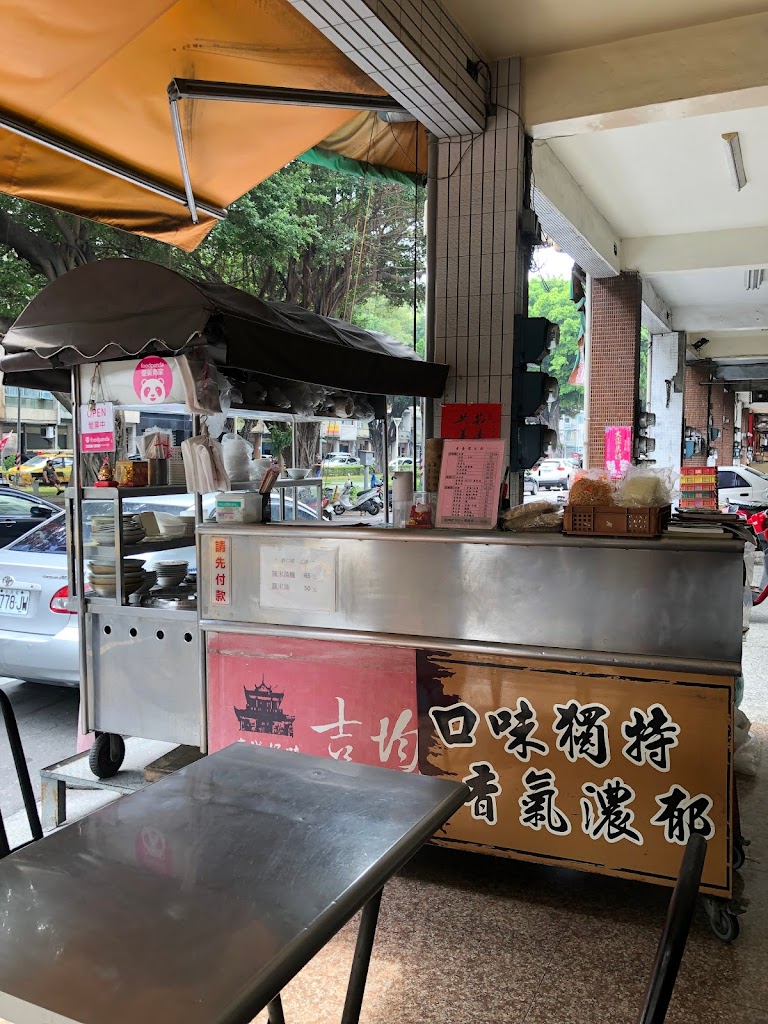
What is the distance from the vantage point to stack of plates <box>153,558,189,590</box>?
4.27m

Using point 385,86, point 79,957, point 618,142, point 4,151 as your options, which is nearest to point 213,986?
point 79,957

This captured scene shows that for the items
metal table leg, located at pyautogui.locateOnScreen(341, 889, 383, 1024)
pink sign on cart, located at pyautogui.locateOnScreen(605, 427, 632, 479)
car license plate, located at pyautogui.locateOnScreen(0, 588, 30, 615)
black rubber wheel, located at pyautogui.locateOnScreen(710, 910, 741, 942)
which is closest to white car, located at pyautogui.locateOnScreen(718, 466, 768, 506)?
pink sign on cart, located at pyautogui.locateOnScreen(605, 427, 632, 479)

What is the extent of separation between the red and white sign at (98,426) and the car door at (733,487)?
15836mm

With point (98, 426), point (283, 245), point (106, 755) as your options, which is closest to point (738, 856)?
point (106, 755)

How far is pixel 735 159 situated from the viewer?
6707 millimetres

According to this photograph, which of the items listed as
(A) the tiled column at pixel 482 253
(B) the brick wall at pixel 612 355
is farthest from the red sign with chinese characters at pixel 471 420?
(B) the brick wall at pixel 612 355

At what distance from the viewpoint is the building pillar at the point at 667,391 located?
1333 centimetres

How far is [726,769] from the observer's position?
9.05 ft

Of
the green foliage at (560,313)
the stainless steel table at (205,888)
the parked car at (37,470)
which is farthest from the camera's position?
the green foliage at (560,313)

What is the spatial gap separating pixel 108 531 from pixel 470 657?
201 cm

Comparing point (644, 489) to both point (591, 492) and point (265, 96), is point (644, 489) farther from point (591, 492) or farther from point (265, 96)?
point (265, 96)

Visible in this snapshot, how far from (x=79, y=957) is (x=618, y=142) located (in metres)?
6.85

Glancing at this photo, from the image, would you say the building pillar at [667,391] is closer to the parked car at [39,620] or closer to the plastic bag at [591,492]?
the parked car at [39,620]

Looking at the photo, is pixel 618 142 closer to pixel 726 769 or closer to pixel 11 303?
pixel 726 769
